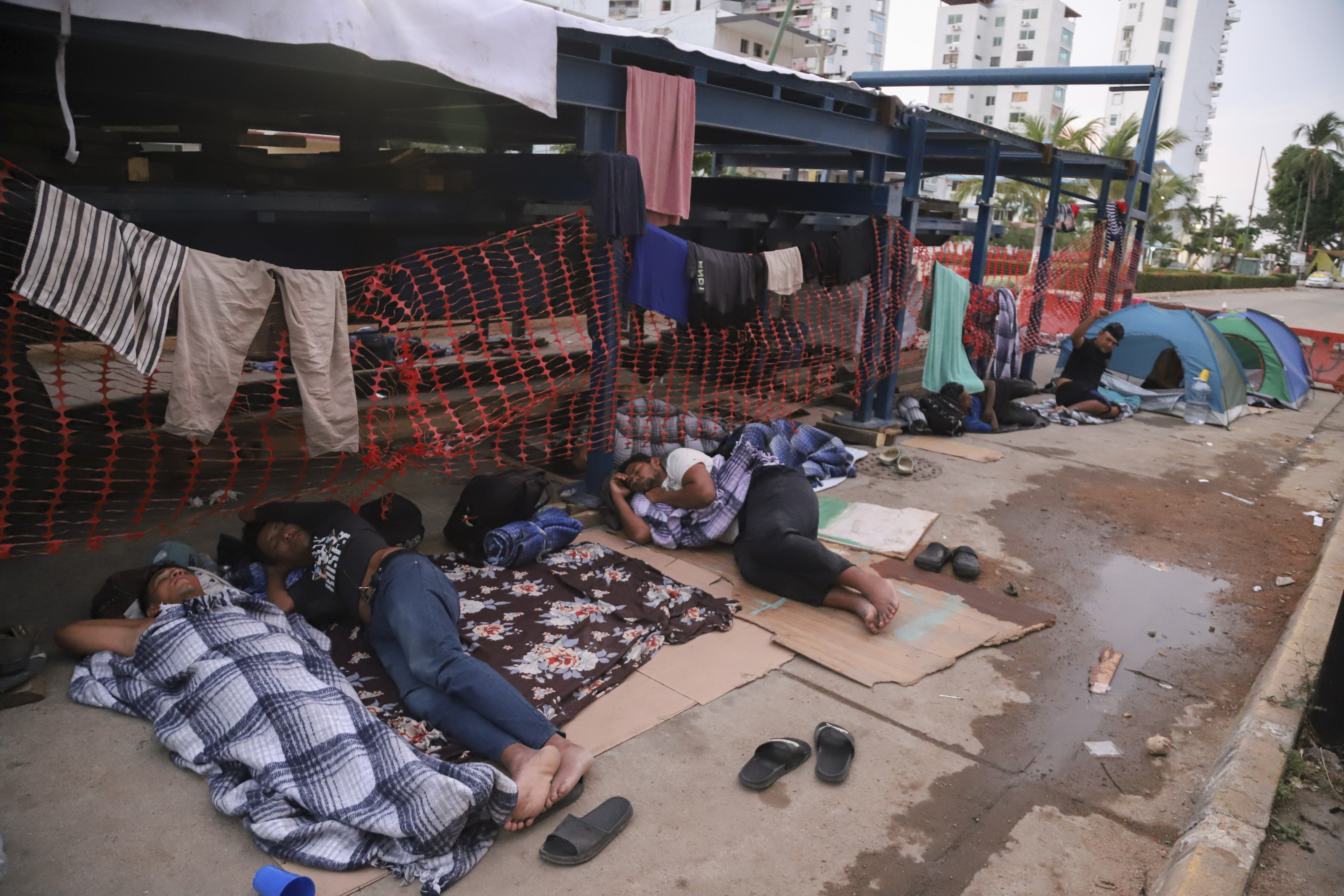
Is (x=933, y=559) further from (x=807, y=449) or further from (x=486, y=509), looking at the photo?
(x=486, y=509)

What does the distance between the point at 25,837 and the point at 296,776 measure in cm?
86

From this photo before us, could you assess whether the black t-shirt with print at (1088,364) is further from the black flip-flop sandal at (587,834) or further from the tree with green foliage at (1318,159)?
the tree with green foliage at (1318,159)

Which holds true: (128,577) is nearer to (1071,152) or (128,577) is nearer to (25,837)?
(25,837)

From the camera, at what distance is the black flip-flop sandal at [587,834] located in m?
2.84

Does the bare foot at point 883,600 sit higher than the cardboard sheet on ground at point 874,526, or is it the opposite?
the bare foot at point 883,600

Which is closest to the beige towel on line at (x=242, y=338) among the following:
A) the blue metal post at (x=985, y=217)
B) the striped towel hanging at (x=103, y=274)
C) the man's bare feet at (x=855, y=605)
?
the striped towel hanging at (x=103, y=274)

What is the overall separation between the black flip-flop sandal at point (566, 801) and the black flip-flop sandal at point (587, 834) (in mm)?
56

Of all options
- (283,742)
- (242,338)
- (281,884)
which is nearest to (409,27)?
(242,338)

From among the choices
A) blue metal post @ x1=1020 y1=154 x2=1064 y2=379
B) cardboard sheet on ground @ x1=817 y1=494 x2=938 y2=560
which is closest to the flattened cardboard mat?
cardboard sheet on ground @ x1=817 y1=494 x2=938 y2=560

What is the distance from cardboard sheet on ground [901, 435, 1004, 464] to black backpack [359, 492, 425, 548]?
5.04 meters

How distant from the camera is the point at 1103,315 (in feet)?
38.3

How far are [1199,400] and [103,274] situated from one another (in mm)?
11148

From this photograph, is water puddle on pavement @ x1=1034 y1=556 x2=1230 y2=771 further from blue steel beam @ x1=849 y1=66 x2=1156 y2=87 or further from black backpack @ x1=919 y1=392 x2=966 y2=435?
blue steel beam @ x1=849 y1=66 x2=1156 y2=87

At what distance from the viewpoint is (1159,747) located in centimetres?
364
